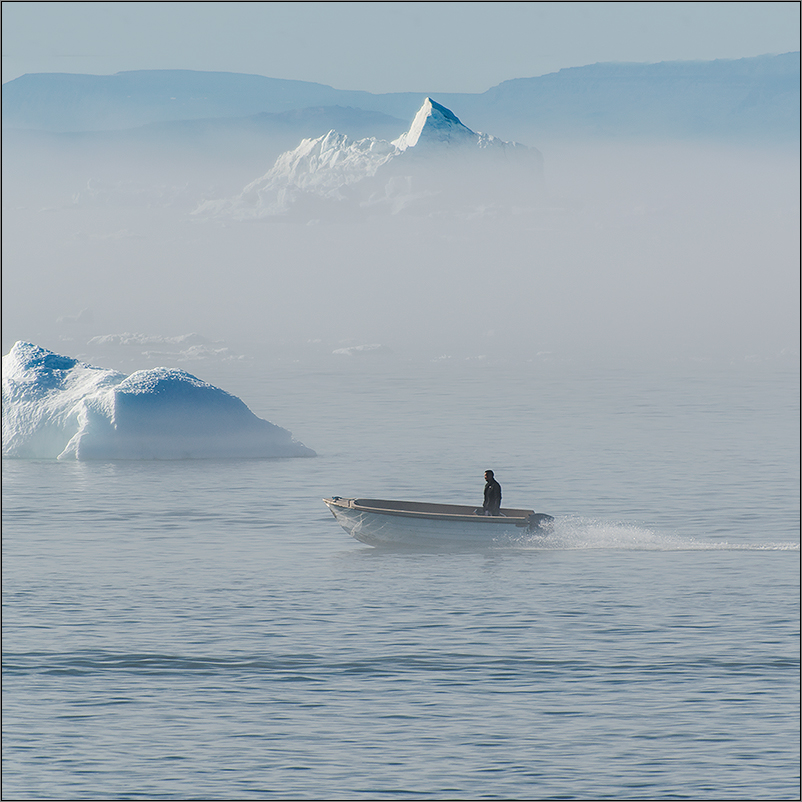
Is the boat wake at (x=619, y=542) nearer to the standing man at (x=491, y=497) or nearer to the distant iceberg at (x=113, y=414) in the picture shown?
the standing man at (x=491, y=497)

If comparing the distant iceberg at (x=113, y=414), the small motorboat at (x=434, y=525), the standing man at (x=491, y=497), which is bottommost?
the small motorboat at (x=434, y=525)

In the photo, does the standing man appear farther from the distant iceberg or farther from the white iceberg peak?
the white iceberg peak

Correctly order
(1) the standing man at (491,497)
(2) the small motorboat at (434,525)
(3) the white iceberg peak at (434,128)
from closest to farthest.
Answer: (2) the small motorboat at (434,525), (1) the standing man at (491,497), (3) the white iceberg peak at (434,128)

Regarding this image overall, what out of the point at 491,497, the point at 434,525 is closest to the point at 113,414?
the point at 434,525

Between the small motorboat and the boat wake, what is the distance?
0.47 meters

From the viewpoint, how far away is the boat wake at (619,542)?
35219 mm

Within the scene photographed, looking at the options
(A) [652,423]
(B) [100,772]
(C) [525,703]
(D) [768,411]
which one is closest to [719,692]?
(C) [525,703]

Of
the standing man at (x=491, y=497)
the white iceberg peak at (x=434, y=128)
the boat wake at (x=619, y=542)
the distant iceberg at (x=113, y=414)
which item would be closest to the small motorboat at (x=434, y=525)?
the standing man at (x=491, y=497)

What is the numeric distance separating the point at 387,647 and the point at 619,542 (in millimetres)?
14359

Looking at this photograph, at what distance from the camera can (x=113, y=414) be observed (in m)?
54.6

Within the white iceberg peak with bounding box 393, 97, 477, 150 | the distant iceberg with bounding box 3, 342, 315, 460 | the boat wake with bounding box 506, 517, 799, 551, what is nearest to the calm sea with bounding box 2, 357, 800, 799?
the boat wake with bounding box 506, 517, 799, 551

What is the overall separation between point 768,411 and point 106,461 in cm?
6702

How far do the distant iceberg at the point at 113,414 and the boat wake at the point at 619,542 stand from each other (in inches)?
907

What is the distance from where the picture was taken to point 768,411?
4168 inches
